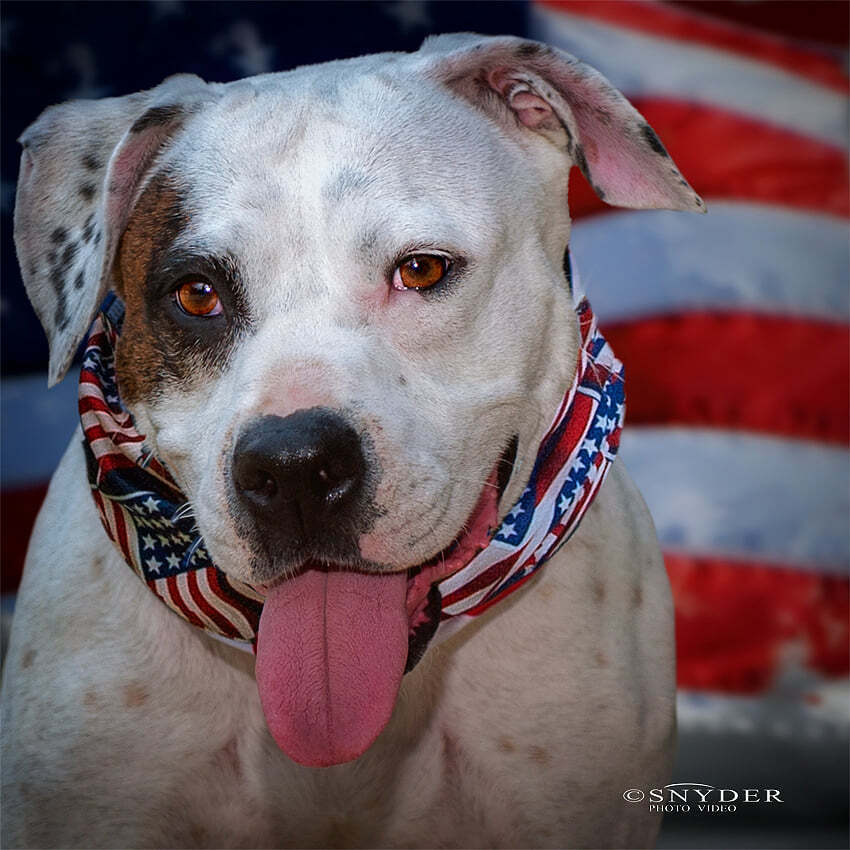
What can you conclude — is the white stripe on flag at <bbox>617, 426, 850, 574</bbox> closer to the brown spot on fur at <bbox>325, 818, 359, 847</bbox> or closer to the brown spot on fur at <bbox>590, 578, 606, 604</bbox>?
the brown spot on fur at <bbox>590, 578, 606, 604</bbox>

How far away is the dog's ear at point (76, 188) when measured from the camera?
2203 mm

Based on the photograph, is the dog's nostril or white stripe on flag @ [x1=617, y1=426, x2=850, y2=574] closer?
the dog's nostril

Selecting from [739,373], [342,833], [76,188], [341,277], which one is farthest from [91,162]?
[739,373]

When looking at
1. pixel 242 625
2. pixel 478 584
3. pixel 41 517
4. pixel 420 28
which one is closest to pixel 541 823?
pixel 478 584

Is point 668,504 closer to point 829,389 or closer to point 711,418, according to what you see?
point 711,418

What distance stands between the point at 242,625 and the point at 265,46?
7.14 feet

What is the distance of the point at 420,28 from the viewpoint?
3.73m

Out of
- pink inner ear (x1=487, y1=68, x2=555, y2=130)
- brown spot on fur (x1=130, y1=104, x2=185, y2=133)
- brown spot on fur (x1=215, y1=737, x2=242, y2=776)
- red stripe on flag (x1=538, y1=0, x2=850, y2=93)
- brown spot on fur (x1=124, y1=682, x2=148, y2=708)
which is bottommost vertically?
brown spot on fur (x1=215, y1=737, x2=242, y2=776)

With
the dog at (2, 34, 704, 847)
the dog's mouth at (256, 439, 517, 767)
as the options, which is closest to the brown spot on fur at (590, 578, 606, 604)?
the dog at (2, 34, 704, 847)

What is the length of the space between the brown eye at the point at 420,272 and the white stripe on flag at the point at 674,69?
2.07 meters

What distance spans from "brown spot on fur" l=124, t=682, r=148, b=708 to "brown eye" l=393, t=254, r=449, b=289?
38.6 inches

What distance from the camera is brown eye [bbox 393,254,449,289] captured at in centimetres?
204

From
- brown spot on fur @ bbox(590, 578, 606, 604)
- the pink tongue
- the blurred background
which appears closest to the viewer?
the pink tongue

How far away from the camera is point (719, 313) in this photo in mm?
3842
